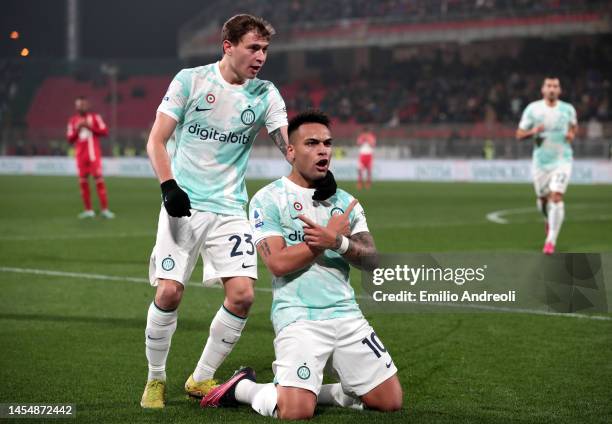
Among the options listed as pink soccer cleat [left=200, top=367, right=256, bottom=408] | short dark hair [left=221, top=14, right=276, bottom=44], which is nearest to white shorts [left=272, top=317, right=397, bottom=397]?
pink soccer cleat [left=200, top=367, right=256, bottom=408]

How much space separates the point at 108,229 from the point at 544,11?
95.3ft

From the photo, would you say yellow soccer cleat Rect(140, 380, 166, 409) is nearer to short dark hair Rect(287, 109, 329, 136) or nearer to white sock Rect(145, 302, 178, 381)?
white sock Rect(145, 302, 178, 381)

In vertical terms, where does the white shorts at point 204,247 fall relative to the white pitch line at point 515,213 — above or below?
above

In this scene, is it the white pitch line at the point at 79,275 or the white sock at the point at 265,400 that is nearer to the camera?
the white sock at the point at 265,400

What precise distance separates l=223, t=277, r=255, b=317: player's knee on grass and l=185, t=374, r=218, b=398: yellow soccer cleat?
0.42 meters

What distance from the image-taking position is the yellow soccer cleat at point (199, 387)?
567 centimetres

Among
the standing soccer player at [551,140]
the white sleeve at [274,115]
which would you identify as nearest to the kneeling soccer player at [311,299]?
the white sleeve at [274,115]

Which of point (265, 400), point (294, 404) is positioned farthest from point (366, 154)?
point (294, 404)

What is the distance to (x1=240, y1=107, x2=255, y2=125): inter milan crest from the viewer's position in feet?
19.2

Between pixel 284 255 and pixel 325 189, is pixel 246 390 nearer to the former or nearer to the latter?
pixel 284 255

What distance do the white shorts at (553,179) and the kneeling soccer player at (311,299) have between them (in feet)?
26.7

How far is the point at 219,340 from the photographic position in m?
5.72

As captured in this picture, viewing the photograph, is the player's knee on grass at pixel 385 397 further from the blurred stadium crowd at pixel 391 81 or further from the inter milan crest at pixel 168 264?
the blurred stadium crowd at pixel 391 81

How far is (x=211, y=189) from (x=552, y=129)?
8.25 meters
